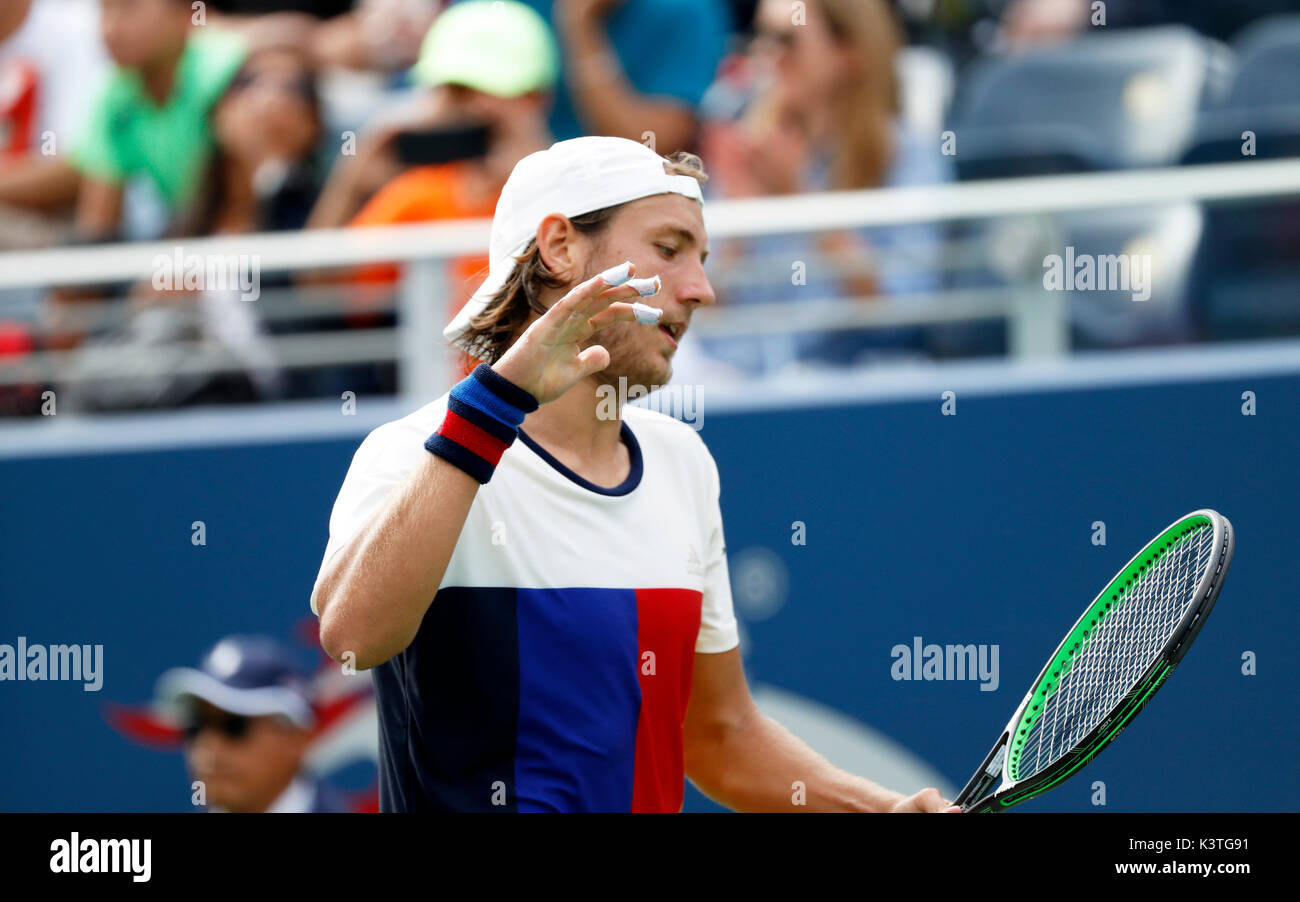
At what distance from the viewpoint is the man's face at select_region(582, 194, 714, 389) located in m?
2.52

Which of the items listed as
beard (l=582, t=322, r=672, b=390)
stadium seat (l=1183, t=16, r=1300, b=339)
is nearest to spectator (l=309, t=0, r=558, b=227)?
stadium seat (l=1183, t=16, r=1300, b=339)

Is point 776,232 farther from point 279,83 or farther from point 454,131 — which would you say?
point 279,83

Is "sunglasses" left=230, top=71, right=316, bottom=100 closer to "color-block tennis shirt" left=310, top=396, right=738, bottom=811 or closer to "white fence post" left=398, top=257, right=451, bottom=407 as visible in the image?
"white fence post" left=398, top=257, right=451, bottom=407

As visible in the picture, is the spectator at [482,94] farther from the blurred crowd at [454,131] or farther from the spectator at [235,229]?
the spectator at [235,229]

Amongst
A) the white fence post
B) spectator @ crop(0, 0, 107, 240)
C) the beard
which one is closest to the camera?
the beard

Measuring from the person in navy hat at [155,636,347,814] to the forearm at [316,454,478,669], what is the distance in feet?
6.30

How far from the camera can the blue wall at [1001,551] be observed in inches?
157

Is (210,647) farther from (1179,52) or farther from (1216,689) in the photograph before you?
(1179,52)

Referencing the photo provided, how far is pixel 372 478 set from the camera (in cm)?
236

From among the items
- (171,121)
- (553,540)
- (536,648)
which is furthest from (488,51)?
(536,648)

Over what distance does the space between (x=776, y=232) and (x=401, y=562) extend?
2.13m

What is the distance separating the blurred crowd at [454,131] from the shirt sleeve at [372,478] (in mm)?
A: 1975

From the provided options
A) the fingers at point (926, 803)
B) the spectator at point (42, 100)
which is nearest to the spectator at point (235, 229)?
the spectator at point (42, 100)

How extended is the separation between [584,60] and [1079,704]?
2328mm
